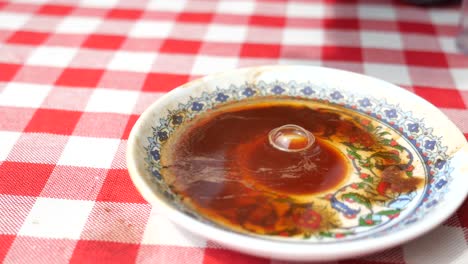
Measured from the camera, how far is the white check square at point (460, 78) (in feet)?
3.35

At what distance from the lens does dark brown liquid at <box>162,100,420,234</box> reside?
622 millimetres

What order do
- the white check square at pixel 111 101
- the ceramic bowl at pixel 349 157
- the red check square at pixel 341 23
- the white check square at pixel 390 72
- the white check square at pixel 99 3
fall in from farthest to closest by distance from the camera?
the white check square at pixel 99 3 < the red check square at pixel 341 23 < the white check square at pixel 390 72 < the white check square at pixel 111 101 < the ceramic bowl at pixel 349 157

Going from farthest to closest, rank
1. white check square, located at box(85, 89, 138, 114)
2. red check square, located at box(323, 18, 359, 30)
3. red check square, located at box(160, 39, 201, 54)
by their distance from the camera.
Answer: red check square, located at box(323, 18, 359, 30)
red check square, located at box(160, 39, 201, 54)
white check square, located at box(85, 89, 138, 114)

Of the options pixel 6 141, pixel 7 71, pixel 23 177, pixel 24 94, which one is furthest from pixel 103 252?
pixel 7 71

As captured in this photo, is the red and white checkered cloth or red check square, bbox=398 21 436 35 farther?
red check square, bbox=398 21 436 35

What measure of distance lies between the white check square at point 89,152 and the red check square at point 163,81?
18 centimetres

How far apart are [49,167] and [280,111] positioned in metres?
0.33

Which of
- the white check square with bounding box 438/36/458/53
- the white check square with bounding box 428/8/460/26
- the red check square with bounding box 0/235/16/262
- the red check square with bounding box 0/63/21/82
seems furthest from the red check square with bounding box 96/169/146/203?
the white check square with bounding box 428/8/460/26

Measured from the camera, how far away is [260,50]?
45.4 inches

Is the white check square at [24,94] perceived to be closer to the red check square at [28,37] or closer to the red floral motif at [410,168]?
the red check square at [28,37]

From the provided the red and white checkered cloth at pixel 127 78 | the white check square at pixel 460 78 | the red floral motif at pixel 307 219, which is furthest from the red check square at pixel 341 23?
the red floral motif at pixel 307 219

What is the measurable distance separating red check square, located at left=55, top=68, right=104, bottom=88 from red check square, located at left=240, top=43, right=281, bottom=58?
0.29m

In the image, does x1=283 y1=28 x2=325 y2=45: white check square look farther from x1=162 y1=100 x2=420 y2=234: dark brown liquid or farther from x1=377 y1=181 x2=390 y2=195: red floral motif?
x1=377 y1=181 x2=390 y2=195: red floral motif

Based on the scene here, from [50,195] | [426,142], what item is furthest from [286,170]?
[50,195]
